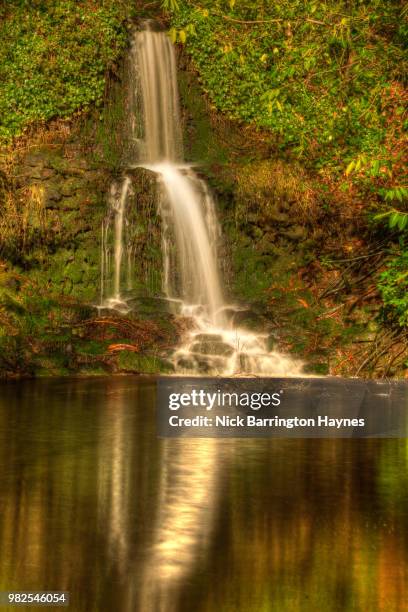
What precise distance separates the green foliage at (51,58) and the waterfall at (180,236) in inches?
72.3

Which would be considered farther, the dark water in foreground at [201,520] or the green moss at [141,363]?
the green moss at [141,363]

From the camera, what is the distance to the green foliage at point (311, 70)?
16734 millimetres

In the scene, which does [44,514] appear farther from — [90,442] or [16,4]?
[16,4]

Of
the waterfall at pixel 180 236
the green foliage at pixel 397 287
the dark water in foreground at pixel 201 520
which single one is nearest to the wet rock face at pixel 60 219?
the waterfall at pixel 180 236

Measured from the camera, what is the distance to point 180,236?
2098 cm

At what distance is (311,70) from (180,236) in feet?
13.6

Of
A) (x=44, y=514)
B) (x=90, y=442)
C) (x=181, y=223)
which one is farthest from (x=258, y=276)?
(x=44, y=514)

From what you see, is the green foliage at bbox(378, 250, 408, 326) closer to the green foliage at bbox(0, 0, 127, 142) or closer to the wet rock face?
the wet rock face

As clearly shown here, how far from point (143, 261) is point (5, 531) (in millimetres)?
14146

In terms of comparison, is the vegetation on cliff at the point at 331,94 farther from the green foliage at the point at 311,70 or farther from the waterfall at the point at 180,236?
the waterfall at the point at 180,236

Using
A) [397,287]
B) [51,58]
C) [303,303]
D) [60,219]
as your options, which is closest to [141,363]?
[303,303]

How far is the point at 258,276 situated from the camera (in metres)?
21.4

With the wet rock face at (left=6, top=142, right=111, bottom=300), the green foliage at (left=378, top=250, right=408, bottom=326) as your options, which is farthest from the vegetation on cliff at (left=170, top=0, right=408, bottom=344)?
the wet rock face at (left=6, top=142, right=111, bottom=300)

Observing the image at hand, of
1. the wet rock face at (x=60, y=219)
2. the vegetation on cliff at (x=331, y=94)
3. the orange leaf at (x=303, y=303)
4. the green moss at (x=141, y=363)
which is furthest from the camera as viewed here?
the wet rock face at (x=60, y=219)
